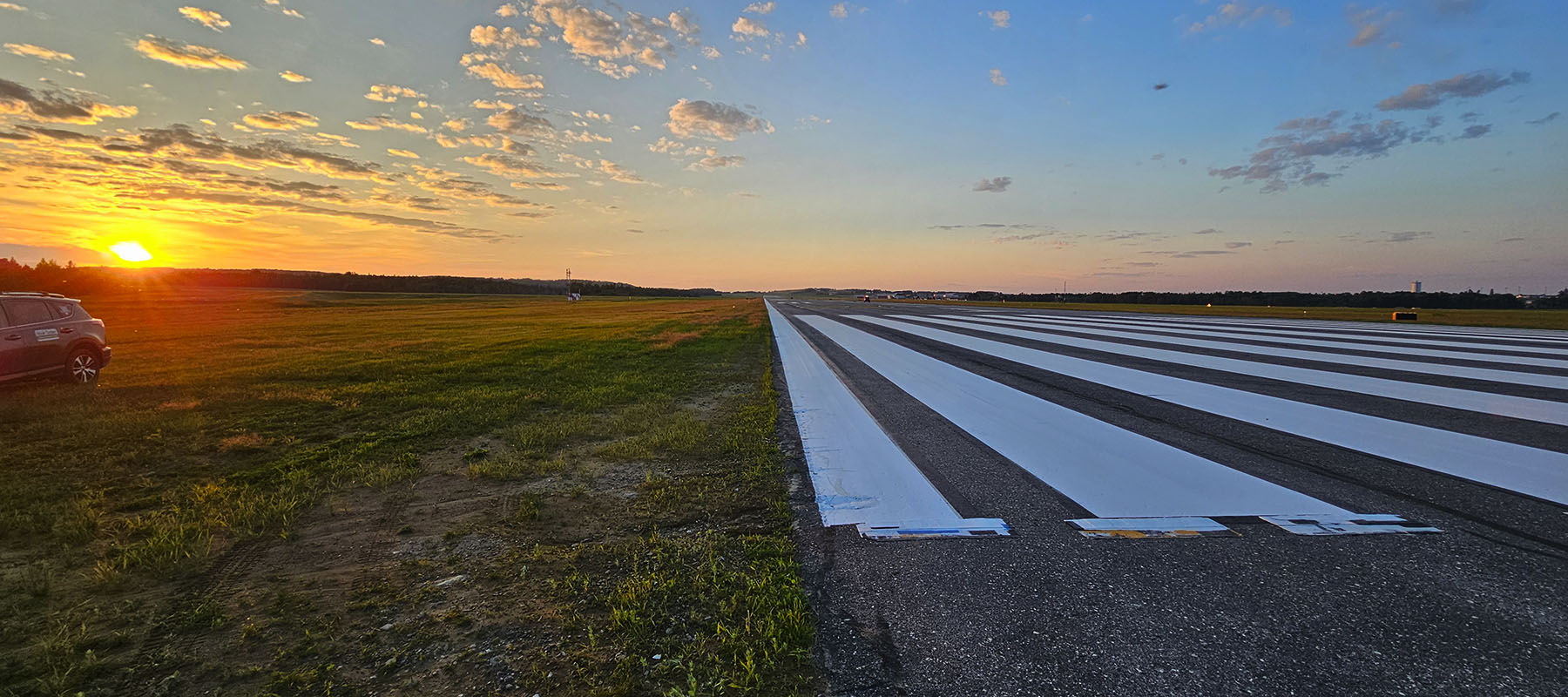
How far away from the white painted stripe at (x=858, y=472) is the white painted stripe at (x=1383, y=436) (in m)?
4.24

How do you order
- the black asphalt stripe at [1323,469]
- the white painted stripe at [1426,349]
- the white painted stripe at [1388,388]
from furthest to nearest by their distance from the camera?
the white painted stripe at [1426,349] → the white painted stripe at [1388,388] → the black asphalt stripe at [1323,469]

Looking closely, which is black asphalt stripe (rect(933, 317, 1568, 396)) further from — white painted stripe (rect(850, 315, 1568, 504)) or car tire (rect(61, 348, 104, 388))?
car tire (rect(61, 348, 104, 388))

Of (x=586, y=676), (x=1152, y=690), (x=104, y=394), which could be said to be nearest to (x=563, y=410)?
(x=586, y=676)

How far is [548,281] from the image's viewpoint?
172750 mm

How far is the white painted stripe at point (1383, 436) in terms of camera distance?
4281mm

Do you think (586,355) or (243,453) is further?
(586,355)

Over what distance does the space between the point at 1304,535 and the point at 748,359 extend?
1070cm

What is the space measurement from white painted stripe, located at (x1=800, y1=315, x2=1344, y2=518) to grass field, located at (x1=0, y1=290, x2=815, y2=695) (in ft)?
7.77

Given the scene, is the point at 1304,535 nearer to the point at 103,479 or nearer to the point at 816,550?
the point at 816,550

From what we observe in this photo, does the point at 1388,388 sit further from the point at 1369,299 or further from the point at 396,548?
the point at 1369,299

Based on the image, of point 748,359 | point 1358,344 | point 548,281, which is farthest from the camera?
point 548,281

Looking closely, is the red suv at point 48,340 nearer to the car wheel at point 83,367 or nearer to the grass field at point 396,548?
the car wheel at point 83,367

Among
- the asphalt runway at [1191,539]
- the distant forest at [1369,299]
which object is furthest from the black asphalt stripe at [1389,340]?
the distant forest at [1369,299]

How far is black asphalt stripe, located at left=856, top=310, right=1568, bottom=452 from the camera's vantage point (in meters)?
5.36
